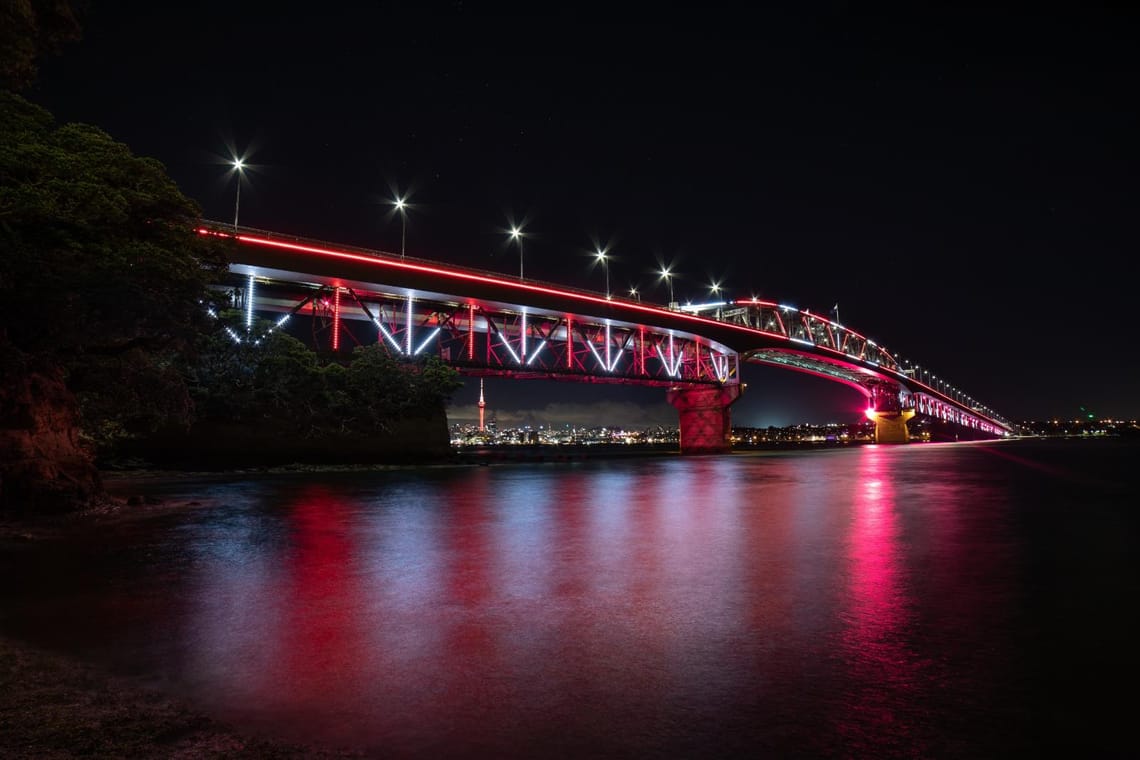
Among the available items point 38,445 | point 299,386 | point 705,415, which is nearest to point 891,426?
point 705,415

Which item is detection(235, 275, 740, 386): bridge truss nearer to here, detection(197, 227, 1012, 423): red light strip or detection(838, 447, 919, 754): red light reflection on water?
detection(197, 227, 1012, 423): red light strip

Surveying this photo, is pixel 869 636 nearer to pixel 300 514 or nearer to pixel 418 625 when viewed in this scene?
pixel 418 625

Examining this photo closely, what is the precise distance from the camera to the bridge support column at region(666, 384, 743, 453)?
85.8m

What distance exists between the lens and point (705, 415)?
87.6 meters

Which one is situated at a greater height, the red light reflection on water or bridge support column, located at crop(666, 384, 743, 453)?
bridge support column, located at crop(666, 384, 743, 453)

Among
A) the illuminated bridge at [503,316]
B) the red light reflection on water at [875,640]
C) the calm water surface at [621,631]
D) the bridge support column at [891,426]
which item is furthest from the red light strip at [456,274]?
the bridge support column at [891,426]

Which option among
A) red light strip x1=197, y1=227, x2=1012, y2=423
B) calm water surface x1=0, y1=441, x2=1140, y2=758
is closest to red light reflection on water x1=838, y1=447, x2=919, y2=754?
calm water surface x1=0, y1=441, x2=1140, y2=758

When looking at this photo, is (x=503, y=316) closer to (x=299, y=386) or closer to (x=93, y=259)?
(x=299, y=386)

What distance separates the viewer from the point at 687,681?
4492mm

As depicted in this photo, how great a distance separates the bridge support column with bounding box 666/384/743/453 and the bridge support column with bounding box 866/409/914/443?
2532 inches

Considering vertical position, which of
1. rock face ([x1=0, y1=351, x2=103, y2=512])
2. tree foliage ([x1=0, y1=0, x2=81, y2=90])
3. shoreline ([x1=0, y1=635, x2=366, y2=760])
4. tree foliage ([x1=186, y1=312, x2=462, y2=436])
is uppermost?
tree foliage ([x1=0, y1=0, x2=81, y2=90])

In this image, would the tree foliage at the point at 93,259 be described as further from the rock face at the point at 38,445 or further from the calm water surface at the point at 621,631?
the calm water surface at the point at 621,631

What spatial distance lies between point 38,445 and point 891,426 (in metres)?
144

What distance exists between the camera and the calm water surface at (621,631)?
3.78 meters
